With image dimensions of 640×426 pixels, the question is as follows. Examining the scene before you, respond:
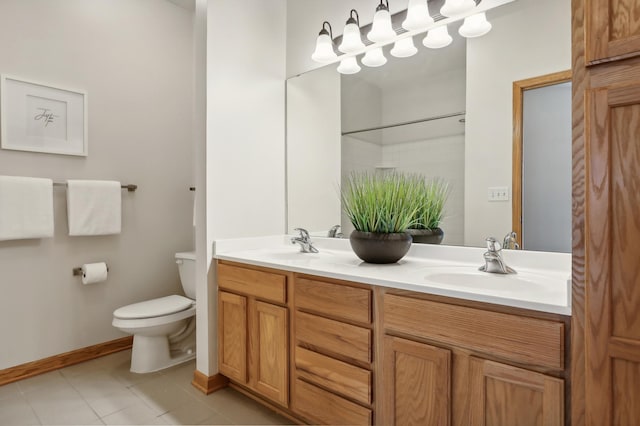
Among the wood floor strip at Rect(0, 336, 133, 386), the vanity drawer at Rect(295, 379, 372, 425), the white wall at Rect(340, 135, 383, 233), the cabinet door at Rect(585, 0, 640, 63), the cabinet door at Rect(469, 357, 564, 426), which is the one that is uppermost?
the cabinet door at Rect(585, 0, 640, 63)

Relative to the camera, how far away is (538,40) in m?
1.44

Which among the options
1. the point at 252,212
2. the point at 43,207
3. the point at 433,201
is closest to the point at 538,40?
the point at 433,201

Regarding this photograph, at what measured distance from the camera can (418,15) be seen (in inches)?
67.1

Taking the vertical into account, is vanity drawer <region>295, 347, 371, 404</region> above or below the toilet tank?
below

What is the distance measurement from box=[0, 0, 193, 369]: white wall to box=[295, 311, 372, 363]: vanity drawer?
172 cm

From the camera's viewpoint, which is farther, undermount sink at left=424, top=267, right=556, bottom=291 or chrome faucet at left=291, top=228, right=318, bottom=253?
chrome faucet at left=291, top=228, right=318, bottom=253

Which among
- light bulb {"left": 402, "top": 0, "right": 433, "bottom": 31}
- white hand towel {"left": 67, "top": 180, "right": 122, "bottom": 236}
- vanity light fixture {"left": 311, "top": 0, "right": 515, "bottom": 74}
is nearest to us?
vanity light fixture {"left": 311, "top": 0, "right": 515, "bottom": 74}

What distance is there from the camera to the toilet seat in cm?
220

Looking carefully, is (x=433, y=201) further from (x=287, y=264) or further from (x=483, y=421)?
(x=483, y=421)

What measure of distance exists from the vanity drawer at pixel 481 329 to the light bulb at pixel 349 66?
1.40m

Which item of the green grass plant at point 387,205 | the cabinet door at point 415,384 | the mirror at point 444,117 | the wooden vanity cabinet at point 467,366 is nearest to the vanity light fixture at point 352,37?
the mirror at point 444,117

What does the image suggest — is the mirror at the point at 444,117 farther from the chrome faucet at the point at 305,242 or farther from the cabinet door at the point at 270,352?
the cabinet door at the point at 270,352

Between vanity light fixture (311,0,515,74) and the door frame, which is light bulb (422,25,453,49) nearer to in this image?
vanity light fixture (311,0,515,74)

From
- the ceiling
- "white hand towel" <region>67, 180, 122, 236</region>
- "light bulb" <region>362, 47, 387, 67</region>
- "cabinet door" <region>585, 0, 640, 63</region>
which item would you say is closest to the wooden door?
"cabinet door" <region>585, 0, 640, 63</region>
